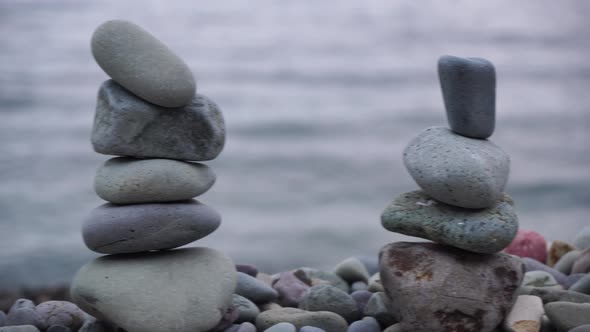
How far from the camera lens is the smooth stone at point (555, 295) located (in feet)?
13.3

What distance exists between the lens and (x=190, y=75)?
3600mm

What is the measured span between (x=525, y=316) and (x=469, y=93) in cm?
113

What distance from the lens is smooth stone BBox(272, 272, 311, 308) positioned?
4328 mm

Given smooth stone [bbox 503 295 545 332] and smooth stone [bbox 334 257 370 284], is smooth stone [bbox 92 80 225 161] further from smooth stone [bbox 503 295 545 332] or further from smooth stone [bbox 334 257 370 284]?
smooth stone [bbox 503 295 545 332]

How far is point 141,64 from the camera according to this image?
11.6 ft

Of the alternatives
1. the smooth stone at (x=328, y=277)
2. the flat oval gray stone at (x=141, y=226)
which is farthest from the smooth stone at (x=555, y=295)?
the flat oval gray stone at (x=141, y=226)

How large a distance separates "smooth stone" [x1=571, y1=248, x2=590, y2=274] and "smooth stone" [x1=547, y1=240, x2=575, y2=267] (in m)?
0.39

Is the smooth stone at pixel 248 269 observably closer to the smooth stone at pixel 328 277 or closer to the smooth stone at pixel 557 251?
the smooth stone at pixel 328 277

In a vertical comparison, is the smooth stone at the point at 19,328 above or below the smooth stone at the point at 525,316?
below

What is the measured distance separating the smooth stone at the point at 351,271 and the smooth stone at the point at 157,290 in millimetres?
1267

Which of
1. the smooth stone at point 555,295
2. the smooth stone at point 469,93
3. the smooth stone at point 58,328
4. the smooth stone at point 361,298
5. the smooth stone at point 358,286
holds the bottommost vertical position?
the smooth stone at point 358,286

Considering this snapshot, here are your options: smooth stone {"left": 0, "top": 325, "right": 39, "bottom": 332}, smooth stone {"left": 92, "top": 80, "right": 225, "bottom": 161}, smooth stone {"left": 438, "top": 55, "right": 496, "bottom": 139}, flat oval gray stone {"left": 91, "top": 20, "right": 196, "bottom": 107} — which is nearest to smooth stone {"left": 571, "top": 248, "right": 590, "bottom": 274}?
smooth stone {"left": 438, "top": 55, "right": 496, "bottom": 139}

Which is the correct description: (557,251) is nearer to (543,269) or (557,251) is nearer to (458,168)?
(543,269)

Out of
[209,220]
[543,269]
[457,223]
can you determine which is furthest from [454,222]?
[543,269]
